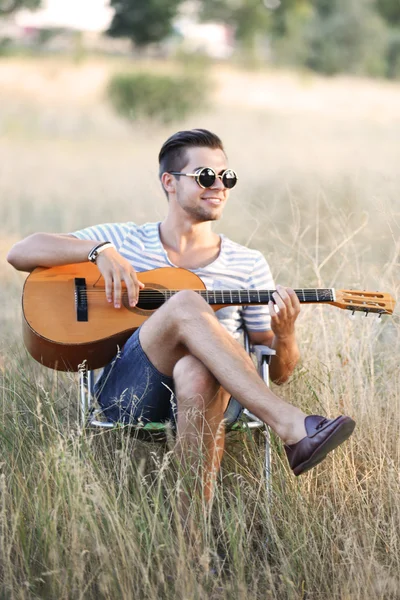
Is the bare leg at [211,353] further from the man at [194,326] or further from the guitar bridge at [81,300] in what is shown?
the guitar bridge at [81,300]

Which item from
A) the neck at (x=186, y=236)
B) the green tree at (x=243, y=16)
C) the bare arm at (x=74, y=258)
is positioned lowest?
the bare arm at (x=74, y=258)

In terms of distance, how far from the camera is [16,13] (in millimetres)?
26969

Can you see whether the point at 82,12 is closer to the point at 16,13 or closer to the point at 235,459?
the point at 16,13

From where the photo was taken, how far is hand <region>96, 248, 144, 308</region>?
3139mm

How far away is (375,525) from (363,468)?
37cm

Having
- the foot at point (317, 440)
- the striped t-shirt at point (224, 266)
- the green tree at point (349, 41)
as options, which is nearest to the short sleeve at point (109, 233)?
the striped t-shirt at point (224, 266)

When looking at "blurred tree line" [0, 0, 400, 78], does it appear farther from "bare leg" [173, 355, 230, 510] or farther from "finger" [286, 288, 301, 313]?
"bare leg" [173, 355, 230, 510]

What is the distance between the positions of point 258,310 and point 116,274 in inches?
22.8

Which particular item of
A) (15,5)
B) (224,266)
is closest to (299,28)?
(15,5)

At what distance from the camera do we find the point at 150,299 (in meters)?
3.28

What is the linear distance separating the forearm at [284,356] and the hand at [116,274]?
51 cm

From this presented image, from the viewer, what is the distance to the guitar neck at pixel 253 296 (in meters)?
3.14

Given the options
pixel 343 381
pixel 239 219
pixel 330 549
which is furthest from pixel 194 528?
pixel 239 219

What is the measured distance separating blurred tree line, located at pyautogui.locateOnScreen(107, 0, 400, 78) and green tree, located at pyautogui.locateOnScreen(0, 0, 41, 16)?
3897 mm
